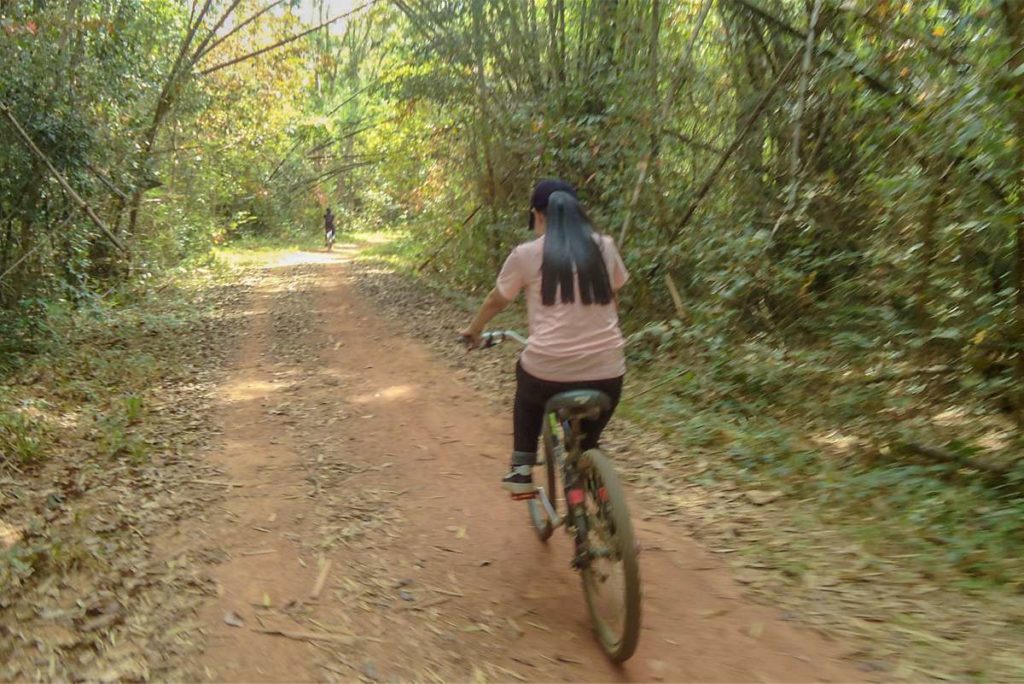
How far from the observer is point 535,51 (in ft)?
38.8

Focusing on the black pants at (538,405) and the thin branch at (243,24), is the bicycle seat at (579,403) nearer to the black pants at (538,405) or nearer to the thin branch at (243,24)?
the black pants at (538,405)

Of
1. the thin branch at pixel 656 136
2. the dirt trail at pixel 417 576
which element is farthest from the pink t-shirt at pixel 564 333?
the thin branch at pixel 656 136

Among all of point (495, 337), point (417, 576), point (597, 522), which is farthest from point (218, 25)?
point (597, 522)

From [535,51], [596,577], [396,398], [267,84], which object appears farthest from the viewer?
[267,84]

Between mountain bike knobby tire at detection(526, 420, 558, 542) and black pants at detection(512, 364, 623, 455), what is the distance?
0.10 meters

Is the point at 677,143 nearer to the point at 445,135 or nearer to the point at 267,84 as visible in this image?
the point at 445,135

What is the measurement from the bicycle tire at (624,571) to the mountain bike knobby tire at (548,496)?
56cm

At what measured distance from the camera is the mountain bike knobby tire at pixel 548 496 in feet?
13.4

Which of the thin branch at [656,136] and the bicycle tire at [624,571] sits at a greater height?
the thin branch at [656,136]

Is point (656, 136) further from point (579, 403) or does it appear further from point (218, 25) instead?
point (218, 25)

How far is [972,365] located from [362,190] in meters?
36.2

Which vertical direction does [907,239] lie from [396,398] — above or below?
above

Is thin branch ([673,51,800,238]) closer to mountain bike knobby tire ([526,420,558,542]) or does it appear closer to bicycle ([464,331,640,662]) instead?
mountain bike knobby tire ([526,420,558,542])

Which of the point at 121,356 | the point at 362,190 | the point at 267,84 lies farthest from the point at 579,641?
the point at 362,190
